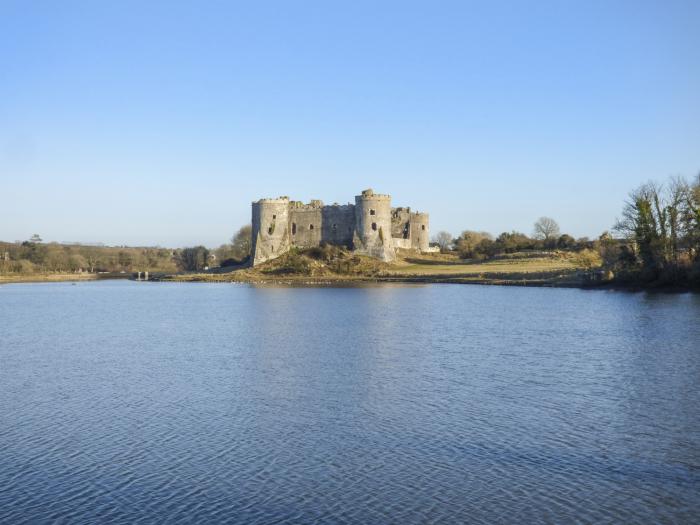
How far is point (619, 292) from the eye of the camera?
47.2 m

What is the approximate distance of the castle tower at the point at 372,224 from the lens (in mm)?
66188

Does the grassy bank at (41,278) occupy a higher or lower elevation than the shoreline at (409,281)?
higher

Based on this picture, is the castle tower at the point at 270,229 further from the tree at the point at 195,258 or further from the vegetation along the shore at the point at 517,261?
the tree at the point at 195,258

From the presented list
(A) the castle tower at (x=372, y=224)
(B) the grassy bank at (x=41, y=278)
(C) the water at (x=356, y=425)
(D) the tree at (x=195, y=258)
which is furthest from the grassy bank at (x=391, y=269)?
(D) the tree at (x=195, y=258)

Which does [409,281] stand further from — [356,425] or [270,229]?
[356,425]

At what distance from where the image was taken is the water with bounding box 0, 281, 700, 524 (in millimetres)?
10156

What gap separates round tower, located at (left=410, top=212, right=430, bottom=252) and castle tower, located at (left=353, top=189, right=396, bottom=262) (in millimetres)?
9293

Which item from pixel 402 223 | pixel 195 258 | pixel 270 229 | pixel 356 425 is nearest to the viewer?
pixel 356 425

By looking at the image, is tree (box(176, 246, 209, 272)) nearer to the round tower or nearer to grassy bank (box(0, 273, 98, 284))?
grassy bank (box(0, 273, 98, 284))

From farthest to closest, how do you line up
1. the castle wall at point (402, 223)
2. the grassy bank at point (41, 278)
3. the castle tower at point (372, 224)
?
the grassy bank at point (41, 278) → the castle wall at point (402, 223) → the castle tower at point (372, 224)

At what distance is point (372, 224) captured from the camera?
66.2m

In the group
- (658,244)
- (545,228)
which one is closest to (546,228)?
(545,228)

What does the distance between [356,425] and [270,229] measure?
54.7 m

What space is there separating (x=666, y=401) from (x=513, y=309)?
71.6 feet
